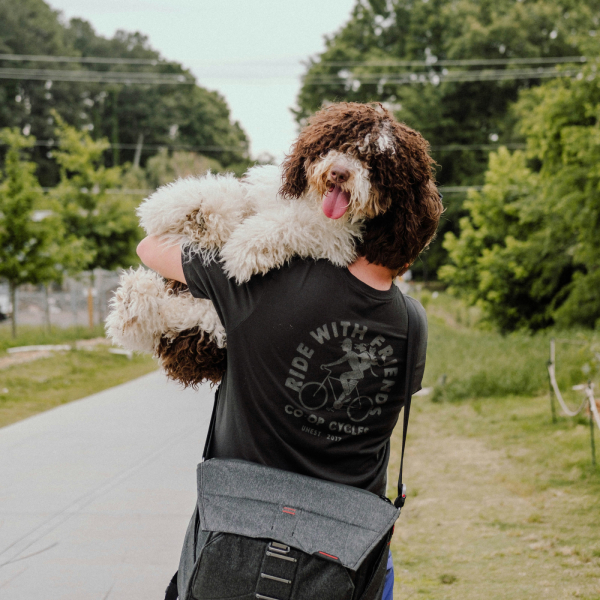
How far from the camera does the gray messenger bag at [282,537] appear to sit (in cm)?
146

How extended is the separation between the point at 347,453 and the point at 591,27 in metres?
37.5

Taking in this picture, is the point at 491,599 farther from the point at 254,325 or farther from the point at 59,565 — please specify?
the point at 254,325

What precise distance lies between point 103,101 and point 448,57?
31686mm

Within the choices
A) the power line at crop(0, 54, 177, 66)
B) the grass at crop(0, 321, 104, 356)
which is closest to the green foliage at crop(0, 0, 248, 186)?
the power line at crop(0, 54, 177, 66)

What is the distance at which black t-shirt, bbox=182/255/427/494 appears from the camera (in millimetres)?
1537

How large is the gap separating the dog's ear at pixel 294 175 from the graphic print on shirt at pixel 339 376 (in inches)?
12.9

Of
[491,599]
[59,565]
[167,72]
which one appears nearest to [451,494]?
[491,599]

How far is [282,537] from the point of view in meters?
1.48

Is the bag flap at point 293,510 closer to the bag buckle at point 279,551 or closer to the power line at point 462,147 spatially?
the bag buckle at point 279,551

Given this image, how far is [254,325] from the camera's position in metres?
1.55

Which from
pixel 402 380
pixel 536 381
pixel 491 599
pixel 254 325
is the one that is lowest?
pixel 536 381

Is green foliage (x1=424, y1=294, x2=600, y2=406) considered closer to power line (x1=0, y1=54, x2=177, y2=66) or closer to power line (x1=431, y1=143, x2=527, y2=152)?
power line (x1=0, y1=54, x2=177, y2=66)

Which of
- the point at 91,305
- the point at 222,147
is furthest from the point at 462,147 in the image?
the point at 91,305

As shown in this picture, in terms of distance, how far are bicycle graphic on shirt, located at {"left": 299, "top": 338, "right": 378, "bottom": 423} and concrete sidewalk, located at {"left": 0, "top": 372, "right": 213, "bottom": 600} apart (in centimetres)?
66
